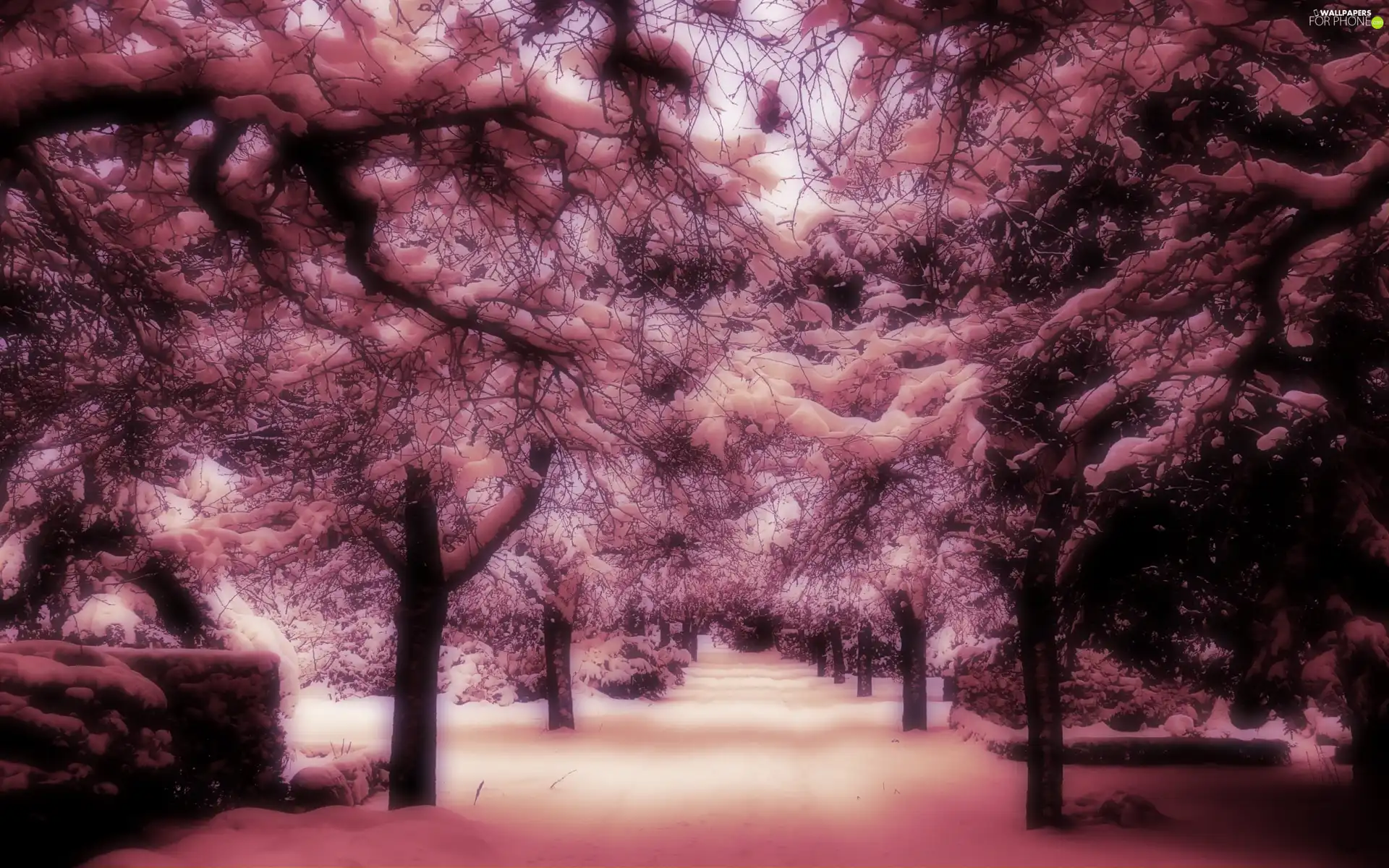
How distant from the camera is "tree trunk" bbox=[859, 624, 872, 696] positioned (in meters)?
25.7

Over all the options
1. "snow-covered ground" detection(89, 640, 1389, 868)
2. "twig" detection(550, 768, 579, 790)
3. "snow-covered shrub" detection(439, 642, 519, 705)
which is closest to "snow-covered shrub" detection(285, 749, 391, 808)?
"snow-covered ground" detection(89, 640, 1389, 868)

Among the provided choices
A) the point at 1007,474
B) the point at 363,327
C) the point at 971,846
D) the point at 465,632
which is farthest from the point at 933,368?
the point at 465,632

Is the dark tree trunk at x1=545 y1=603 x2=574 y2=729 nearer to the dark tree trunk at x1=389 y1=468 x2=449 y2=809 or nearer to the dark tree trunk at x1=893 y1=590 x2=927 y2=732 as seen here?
the dark tree trunk at x1=893 y1=590 x2=927 y2=732

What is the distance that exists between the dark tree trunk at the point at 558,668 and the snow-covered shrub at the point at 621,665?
5757 millimetres

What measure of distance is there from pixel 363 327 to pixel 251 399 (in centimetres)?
214

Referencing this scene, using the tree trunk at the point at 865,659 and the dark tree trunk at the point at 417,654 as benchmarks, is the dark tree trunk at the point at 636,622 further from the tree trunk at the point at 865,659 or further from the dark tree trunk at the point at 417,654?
the dark tree trunk at the point at 417,654

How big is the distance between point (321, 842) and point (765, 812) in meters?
4.98

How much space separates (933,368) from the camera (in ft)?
34.2

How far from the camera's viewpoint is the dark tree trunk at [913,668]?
18734 millimetres

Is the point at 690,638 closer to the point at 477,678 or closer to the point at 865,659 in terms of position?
the point at 865,659

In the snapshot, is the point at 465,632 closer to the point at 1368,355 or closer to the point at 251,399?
the point at 251,399

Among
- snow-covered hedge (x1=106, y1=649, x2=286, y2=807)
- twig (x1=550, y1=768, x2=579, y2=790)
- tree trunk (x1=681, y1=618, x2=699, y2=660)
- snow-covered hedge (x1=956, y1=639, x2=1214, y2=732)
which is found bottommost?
tree trunk (x1=681, y1=618, x2=699, y2=660)

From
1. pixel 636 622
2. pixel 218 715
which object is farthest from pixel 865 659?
pixel 218 715

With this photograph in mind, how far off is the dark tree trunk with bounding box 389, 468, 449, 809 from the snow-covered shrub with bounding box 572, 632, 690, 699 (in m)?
17.2
